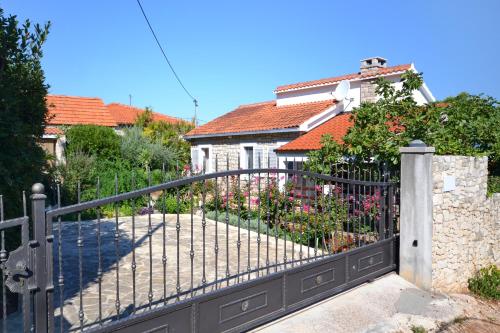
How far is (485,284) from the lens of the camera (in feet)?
22.8

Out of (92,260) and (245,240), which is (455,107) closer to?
(245,240)

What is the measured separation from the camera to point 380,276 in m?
6.36

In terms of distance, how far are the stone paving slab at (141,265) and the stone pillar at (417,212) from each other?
177 cm

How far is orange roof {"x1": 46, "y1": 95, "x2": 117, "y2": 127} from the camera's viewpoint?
771 inches

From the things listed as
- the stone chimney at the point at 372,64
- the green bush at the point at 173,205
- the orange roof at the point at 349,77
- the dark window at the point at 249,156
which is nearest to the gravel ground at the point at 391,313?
the green bush at the point at 173,205

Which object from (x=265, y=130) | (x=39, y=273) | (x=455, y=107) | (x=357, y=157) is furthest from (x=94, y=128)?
(x=39, y=273)

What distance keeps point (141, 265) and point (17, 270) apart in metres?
4.32

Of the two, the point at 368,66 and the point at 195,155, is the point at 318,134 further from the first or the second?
the point at 195,155

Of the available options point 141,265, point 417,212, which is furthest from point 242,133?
point 417,212

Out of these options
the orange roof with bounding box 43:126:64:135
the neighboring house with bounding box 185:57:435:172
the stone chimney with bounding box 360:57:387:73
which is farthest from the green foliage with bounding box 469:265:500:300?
the orange roof with bounding box 43:126:64:135

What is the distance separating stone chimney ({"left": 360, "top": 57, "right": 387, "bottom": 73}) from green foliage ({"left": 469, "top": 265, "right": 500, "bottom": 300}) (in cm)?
1010

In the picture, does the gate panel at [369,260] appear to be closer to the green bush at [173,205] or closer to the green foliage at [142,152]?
the green bush at [173,205]

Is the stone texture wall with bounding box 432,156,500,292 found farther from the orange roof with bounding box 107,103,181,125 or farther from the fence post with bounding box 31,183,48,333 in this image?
the orange roof with bounding box 107,103,181,125

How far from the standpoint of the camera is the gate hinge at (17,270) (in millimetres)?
2617
